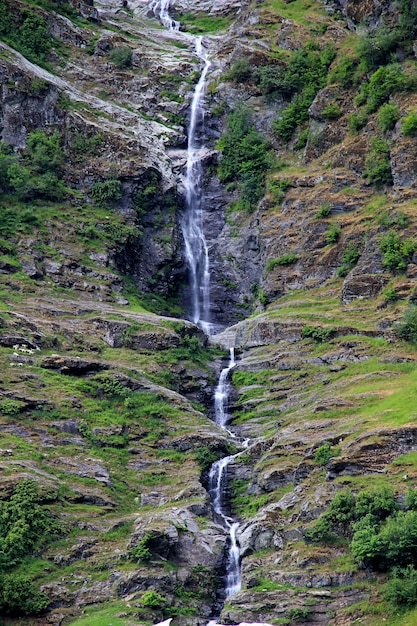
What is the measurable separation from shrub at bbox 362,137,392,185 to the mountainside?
205 mm

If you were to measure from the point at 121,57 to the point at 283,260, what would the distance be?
39486 millimetres

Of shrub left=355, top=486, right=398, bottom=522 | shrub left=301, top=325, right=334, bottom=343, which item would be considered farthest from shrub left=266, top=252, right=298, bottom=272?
shrub left=355, top=486, right=398, bottom=522

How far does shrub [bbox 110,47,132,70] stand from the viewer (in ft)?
325

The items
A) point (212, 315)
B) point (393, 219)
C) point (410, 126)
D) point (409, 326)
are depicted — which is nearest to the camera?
point (409, 326)

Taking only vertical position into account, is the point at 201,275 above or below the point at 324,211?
below

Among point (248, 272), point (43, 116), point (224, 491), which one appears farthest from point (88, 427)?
point (43, 116)

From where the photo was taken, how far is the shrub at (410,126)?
7131 cm

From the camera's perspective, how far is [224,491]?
5375cm

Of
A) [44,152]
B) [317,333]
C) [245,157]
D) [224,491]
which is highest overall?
[245,157]

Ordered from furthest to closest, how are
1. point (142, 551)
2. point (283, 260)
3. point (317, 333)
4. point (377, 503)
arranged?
point (283, 260), point (317, 333), point (142, 551), point (377, 503)

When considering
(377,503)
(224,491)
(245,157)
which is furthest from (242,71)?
(377,503)

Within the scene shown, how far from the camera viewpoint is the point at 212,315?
267 ft

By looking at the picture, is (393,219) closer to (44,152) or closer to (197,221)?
(197,221)

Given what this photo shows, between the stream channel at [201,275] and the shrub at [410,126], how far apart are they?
964 inches
